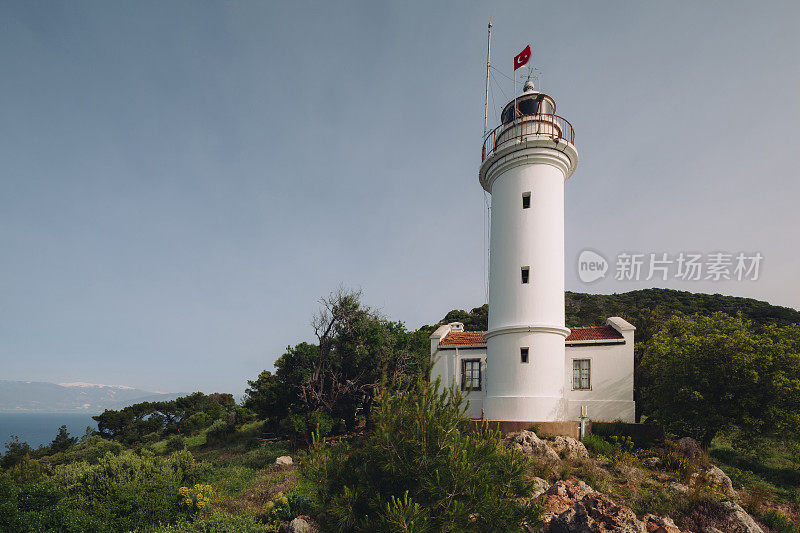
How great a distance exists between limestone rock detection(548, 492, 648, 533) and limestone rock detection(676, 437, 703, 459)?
23.7ft

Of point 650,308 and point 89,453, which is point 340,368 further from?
point 650,308

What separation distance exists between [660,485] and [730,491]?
6.04 feet

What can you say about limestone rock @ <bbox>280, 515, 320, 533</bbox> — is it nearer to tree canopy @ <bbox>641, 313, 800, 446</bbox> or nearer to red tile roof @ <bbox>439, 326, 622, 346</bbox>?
red tile roof @ <bbox>439, 326, 622, 346</bbox>

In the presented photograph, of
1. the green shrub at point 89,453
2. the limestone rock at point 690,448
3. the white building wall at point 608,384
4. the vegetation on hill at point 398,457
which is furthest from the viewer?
the green shrub at point 89,453

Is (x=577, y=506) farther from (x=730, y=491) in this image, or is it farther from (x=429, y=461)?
(x=730, y=491)

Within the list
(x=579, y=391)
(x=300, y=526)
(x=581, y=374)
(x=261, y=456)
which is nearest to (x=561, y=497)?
(x=300, y=526)

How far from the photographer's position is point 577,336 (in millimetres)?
17328

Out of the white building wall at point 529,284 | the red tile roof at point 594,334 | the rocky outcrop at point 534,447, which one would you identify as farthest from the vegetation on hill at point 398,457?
the white building wall at point 529,284

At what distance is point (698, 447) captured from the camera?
13.1 m

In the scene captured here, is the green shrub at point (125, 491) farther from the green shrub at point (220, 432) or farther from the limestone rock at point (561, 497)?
the green shrub at point (220, 432)

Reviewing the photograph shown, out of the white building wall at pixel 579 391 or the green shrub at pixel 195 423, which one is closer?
the white building wall at pixel 579 391

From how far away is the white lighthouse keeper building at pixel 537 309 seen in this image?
1515 centimetres

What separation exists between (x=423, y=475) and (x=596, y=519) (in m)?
4.07

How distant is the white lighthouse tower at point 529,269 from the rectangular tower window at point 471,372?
2211mm
